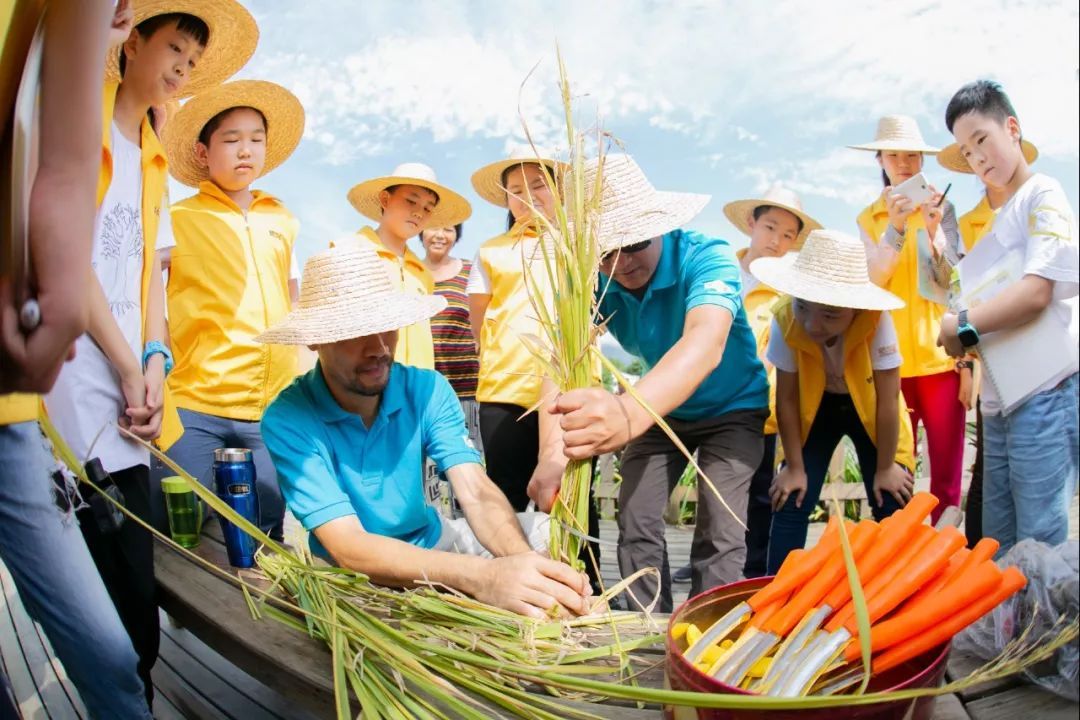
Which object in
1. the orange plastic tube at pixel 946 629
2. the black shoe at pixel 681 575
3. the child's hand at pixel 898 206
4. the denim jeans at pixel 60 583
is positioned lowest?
the black shoe at pixel 681 575

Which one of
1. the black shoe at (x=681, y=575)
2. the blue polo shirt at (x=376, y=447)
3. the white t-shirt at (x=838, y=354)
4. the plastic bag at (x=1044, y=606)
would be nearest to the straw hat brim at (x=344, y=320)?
the blue polo shirt at (x=376, y=447)

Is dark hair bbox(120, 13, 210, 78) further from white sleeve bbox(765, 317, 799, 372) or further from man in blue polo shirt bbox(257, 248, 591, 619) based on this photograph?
white sleeve bbox(765, 317, 799, 372)

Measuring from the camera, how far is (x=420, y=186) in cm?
340

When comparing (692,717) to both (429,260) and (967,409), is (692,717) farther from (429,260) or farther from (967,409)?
(429,260)

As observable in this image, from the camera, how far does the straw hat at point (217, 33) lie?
956 mm

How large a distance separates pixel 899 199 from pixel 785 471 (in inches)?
57.1

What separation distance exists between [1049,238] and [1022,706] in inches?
22.6

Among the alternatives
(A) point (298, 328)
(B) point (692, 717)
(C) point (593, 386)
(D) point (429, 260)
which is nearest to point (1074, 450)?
(B) point (692, 717)

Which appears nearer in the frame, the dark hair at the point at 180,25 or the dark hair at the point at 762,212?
the dark hair at the point at 180,25

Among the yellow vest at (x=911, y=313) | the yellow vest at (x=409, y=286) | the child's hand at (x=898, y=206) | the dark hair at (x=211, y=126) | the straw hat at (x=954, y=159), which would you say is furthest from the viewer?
the yellow vest at (x=409, y=286)

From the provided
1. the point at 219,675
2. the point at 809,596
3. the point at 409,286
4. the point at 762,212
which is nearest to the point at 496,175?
the point at 409,286

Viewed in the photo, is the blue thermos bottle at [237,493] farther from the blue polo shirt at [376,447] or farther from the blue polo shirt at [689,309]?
the blue polo shirt at [689,309]

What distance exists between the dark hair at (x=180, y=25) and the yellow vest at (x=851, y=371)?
201cm

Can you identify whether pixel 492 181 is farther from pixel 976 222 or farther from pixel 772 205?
pixel 976 222
